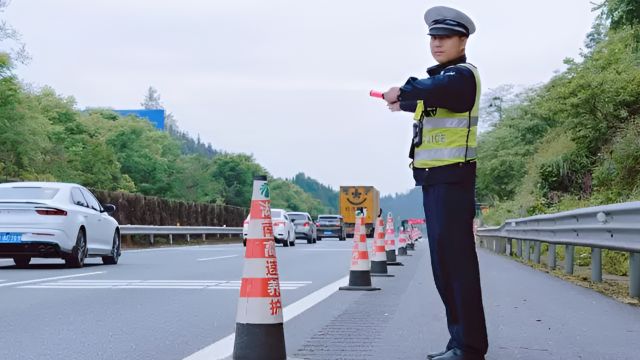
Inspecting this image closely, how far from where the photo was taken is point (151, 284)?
11.1 metres

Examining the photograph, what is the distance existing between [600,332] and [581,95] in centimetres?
1682

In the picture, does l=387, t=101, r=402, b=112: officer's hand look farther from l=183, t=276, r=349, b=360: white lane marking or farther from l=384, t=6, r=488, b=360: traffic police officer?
l=183, t=276, r=349, b=360: white lane marking

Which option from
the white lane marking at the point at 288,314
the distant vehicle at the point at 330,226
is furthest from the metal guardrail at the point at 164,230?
the white lane marking at the point at 288,314

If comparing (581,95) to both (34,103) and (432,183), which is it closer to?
(432,183)

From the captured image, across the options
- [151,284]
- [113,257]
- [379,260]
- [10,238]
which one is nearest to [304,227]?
[113,257]

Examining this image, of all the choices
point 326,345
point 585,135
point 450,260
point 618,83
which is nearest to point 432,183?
point 450,260

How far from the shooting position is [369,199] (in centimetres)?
6159

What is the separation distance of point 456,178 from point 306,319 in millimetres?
3136

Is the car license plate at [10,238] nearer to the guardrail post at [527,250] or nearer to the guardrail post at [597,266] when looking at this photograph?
the guardrail post at [597,266]

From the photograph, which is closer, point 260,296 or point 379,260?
point 260,296

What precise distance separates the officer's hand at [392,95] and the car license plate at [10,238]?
10.6 meters

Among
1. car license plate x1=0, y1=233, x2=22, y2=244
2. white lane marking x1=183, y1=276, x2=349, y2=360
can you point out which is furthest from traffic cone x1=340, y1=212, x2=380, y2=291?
car license plate x1=0, y1=233, x2=22, y2=244

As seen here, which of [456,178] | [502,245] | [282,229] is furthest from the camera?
[282,229]

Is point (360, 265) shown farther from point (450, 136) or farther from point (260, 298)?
point (450, 136)
